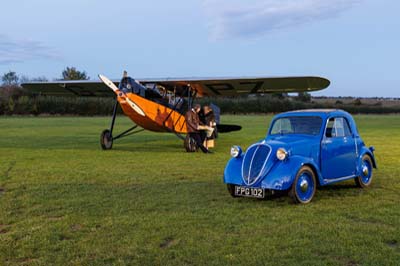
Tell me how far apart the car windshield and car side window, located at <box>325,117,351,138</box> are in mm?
216

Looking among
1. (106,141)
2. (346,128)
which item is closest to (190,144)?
(106,141)

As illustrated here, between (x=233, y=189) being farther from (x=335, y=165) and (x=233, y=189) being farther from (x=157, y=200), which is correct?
(x=335, y=165)

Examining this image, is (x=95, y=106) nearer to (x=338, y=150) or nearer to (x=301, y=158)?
(x=338, y=150)

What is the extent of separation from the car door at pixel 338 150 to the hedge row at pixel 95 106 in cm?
4600

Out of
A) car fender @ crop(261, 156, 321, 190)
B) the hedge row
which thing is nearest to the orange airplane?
car fender @ crop(261, 156, 321, 190)

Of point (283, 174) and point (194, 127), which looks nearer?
point (283, 174)

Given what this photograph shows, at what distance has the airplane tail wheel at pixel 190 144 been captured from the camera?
15000 millimetres

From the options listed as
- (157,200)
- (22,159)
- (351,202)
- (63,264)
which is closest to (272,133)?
(351,202)

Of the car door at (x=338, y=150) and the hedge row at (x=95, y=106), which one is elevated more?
the hedge row at (x=95, y=106)

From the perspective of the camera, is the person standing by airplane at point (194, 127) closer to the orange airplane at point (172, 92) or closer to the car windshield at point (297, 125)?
the orange airplane at point (172, 92)

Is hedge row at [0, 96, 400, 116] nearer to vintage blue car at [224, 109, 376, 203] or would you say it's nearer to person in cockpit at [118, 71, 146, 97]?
person in cockpit at [118, 71, 146, 97]

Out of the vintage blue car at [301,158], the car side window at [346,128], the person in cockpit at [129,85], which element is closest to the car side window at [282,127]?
the vintage blue car at [301,158]

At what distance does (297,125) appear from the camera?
793 centimetres

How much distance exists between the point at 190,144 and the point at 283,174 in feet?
28.5
